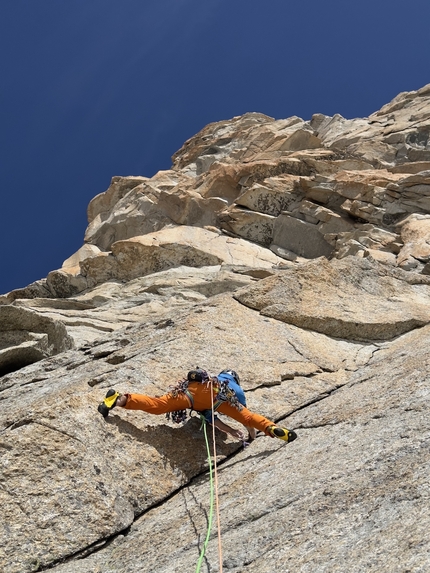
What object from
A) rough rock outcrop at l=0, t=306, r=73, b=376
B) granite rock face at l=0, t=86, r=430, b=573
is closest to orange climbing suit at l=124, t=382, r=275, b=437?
granite rock face at l=0, t=86, r=430, b=573

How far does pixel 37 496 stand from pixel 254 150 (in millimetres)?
34684

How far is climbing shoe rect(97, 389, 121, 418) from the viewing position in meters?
6.59

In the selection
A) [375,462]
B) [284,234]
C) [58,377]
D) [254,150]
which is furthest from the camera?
[254,150]

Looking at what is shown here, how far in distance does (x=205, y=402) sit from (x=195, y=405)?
12 cm

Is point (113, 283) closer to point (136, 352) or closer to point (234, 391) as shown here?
point (136, 352)

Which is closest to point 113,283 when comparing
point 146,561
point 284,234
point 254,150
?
point 284,234

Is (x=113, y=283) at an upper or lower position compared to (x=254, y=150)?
lower

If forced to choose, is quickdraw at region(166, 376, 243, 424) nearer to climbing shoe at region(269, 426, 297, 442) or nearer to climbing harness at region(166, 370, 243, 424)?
climbing harness at region(166, 370, 243, 424)

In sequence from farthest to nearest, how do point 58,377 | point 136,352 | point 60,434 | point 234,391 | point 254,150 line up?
point 254,150, point 58,377, point 136,352, point 234,391, point 60,434

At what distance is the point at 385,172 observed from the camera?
27.2 metres

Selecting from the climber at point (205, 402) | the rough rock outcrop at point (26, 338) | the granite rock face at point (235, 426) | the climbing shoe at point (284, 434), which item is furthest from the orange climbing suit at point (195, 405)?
the rough rock outcrop at point (26, 338)

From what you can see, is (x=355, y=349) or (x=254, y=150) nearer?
(x=355, y=349)

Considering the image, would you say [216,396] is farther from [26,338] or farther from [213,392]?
[26,338]

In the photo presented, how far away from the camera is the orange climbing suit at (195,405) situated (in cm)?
679
